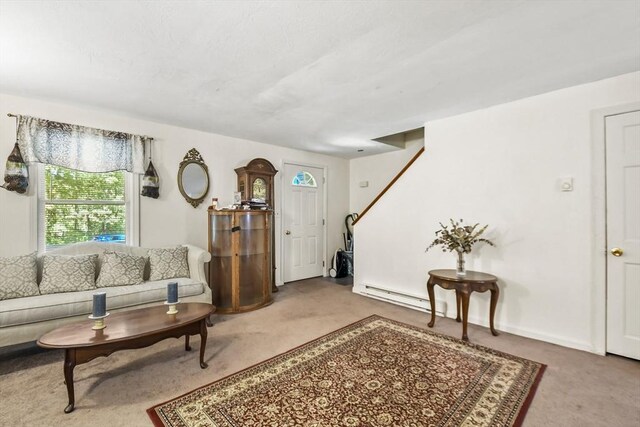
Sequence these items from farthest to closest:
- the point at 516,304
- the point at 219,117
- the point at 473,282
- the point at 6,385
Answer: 1. the point at 219,117
2. the point at 516,304
3. the point at 473,282
4. the point at 6,385

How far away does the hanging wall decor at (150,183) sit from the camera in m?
3.51

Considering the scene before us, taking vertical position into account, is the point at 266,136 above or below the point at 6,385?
above

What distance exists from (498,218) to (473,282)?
818 mm

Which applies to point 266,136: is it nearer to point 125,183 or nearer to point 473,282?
point 125,183

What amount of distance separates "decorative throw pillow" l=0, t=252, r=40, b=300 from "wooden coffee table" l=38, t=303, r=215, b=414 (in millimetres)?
824

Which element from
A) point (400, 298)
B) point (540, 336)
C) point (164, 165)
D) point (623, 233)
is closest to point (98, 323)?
point (164, 165)

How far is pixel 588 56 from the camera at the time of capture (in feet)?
6.95

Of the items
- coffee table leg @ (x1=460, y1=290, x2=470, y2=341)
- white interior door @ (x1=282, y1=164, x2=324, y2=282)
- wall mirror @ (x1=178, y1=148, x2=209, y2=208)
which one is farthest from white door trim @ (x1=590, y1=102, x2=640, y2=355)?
wall mirror @ (x1=178, y1=148, x2=209, y2=208)

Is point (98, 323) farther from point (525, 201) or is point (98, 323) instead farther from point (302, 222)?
point (525, 201)

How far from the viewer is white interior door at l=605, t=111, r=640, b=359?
2361mm

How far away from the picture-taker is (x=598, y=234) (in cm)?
251

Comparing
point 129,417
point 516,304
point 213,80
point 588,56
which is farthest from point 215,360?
point 588,56

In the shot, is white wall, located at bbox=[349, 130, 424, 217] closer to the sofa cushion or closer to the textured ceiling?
the textured ceiling

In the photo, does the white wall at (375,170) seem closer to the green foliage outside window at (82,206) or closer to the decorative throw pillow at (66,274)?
the green foliage outside window at (82,206)
